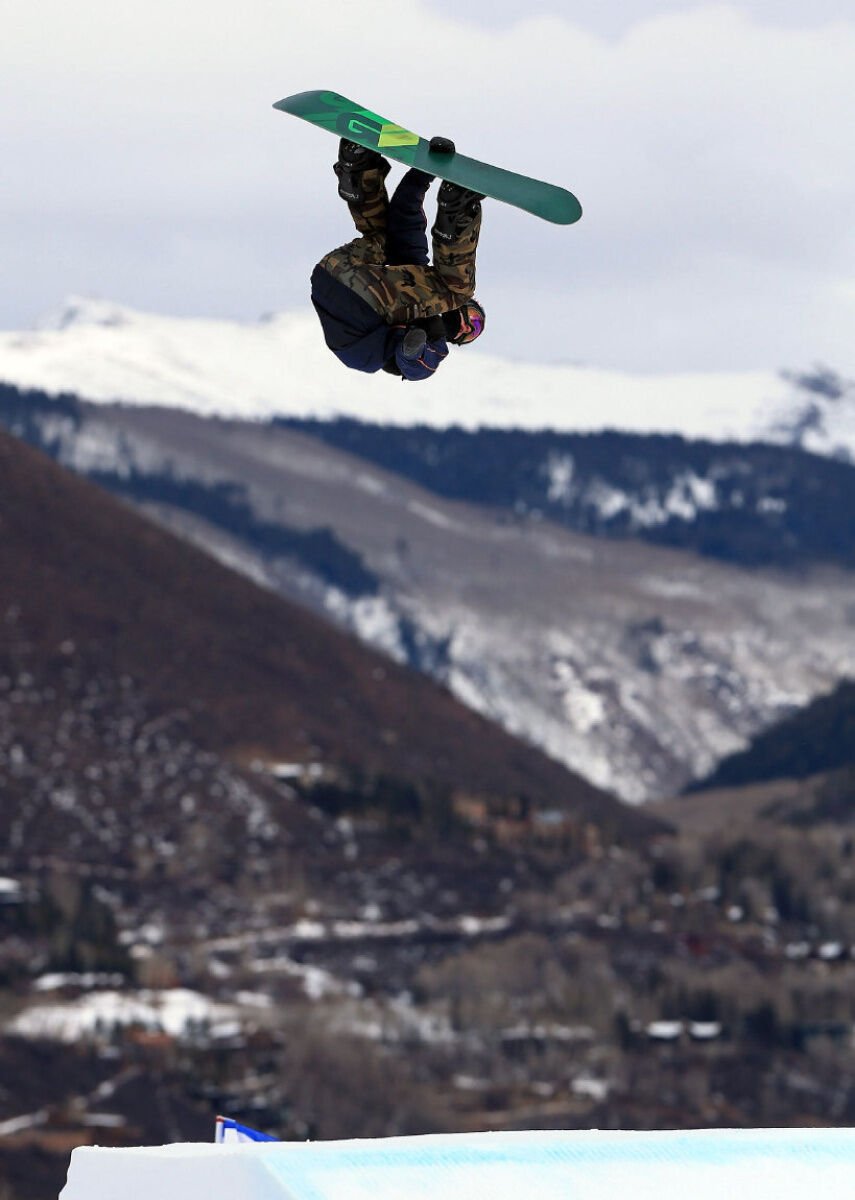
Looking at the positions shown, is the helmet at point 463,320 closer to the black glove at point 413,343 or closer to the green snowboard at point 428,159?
the black glove at point 413,343

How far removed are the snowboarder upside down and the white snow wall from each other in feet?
25.0

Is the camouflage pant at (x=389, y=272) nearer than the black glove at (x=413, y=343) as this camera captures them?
Yes

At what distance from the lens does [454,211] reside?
77.2 feet

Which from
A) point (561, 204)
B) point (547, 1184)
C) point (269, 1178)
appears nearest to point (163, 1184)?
point (269, 1178)

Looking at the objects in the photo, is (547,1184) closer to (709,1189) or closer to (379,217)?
(709,1189)

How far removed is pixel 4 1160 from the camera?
18825 cm

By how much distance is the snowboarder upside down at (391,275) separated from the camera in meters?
23.8

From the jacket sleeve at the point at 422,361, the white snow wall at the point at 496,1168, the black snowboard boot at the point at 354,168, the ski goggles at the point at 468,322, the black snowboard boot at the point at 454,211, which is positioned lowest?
the white snow wall at the point at 496,1168

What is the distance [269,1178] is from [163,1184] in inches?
47.0

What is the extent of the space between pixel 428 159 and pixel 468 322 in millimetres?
2725

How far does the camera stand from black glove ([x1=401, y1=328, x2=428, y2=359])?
2427 centimetres

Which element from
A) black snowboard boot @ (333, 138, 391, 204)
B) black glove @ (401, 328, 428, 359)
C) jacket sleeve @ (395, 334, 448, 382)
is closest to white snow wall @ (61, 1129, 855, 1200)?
jacket sleeve @ (395, 334, 448, 382)

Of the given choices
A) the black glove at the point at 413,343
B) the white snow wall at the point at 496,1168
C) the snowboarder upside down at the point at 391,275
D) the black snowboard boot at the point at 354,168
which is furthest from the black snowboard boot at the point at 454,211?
the white snow wall at the point at 496,1168

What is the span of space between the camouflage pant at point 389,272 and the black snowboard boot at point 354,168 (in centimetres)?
6
